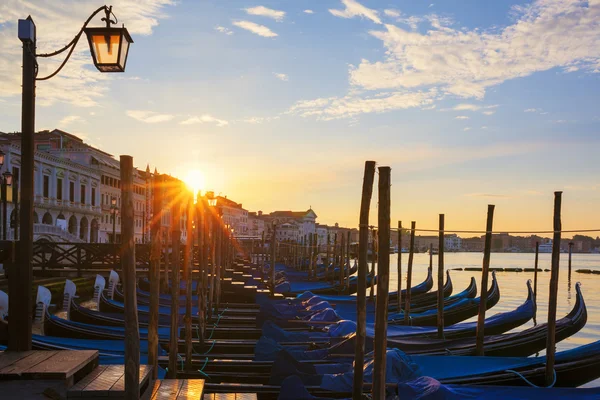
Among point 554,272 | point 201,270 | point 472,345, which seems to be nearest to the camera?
point 554,272

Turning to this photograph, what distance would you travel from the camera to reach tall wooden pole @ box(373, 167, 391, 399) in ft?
18.6

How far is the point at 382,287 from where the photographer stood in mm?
5738

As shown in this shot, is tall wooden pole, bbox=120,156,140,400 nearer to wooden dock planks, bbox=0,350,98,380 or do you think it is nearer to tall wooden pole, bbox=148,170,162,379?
wooden dock planks, bbox=0,350,98,380

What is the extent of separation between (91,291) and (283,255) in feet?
137

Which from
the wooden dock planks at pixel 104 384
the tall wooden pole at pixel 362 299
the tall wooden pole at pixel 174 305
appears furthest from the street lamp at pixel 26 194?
the tall wooden pole at pixel 362 299

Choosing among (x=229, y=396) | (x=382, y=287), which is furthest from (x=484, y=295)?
(x=229, y=396)

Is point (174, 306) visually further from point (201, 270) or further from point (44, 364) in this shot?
→ point (44, 364)

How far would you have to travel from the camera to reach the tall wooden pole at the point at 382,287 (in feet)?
18.6

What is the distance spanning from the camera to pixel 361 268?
7145 millimetres

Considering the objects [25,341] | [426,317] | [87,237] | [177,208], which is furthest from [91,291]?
[87,237]

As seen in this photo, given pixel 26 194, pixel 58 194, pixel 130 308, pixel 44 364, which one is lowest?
pixel 44 364

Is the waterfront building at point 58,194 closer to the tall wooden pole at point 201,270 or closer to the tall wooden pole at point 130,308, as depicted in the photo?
the tall wooden pole at point 201,270

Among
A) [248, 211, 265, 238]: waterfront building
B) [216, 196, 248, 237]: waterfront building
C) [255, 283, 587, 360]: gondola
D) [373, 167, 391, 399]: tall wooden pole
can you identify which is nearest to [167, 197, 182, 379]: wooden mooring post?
[255, 283, 587, 360]: gondola

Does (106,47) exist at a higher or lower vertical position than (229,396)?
higher
